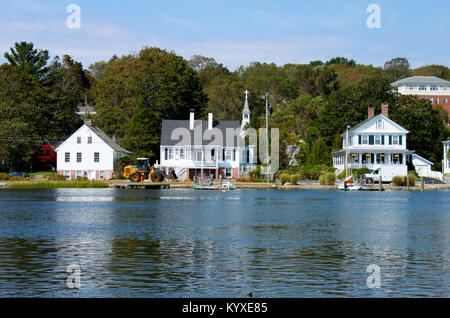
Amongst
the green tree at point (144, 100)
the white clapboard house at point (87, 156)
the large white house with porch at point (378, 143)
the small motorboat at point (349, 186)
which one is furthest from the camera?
the green tree at point (144, 100)

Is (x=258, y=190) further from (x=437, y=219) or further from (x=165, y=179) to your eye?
(x=437, y=219)

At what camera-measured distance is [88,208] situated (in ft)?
182

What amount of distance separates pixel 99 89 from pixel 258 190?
1792 inches

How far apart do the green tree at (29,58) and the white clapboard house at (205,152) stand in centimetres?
4294

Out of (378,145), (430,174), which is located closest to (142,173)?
(378,145)

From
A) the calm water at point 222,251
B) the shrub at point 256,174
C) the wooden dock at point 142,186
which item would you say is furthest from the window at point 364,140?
the calm water at point 222,251

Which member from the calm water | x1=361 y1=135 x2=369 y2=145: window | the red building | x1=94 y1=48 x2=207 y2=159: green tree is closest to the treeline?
x1=94 y1=48 x2=207 y2=159: green tree

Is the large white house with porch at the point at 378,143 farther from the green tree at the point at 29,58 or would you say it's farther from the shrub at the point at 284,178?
the green tree at the point at 29,58

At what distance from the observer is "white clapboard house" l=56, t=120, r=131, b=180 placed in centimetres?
10312

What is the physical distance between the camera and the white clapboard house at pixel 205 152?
10269 centimetres

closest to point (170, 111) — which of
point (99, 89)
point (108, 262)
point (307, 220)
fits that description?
point (99, 89)

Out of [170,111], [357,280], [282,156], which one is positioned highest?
[170,111]

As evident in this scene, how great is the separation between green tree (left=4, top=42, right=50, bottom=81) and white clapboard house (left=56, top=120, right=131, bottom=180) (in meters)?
36.1

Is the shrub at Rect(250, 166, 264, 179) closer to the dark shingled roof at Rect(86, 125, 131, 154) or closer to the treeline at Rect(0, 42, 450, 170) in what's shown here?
the treeline at Rect(0, 42, 450, 170)
